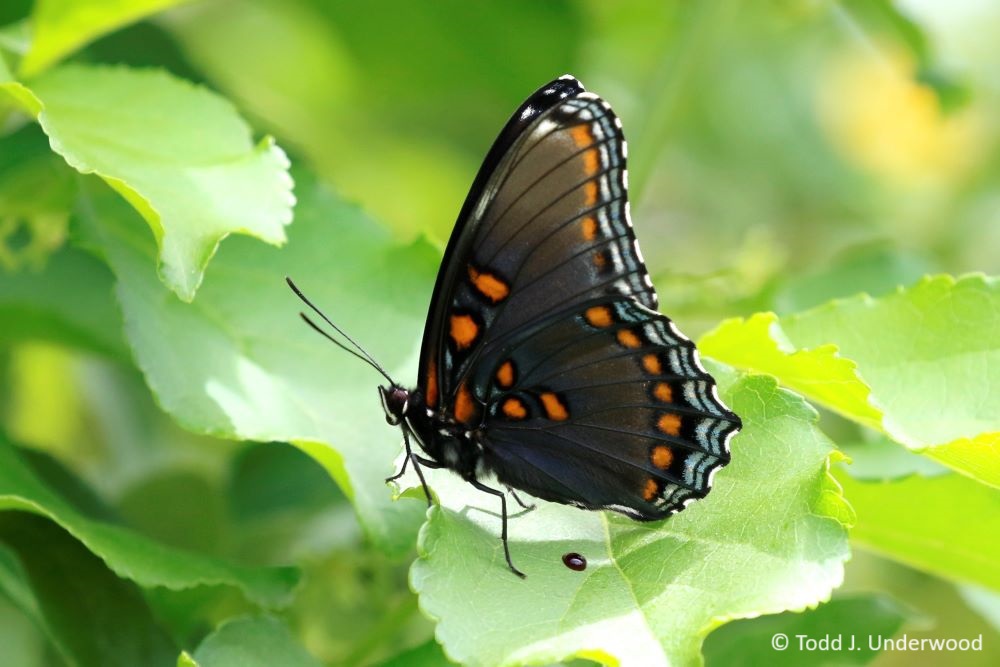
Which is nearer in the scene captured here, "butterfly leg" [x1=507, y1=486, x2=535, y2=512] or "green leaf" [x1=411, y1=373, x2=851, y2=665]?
"green leaf" [x1=411, y1=373, x2=851, y2=665]

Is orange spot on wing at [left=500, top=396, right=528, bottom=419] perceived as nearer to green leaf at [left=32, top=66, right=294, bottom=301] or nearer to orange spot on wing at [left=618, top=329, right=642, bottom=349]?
orange spot on wing at [left=618, top=329, right=642, bottom=349]

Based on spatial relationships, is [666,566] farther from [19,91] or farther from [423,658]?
[19,91]

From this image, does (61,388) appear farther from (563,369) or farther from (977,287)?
(977,287)

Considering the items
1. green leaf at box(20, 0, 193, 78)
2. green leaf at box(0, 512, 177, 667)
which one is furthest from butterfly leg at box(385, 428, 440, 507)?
green leaf at box(20, 0, 193, 78)

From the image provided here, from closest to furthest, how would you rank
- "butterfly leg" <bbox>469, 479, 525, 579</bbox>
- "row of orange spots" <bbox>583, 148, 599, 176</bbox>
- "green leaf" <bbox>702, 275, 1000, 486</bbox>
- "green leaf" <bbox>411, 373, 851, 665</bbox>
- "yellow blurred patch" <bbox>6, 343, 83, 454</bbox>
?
"green leaf" <bbox>411, 373, 851, 665</bbox>, "butterfly leg" <bbox>469, 479, 525, 579</bbox>, "green leaf" <bbox>702, 275, 1000, 486</bbox>, "row of orange spots" <bbox>583, 148, 599, 176</bbox>, "yellow blurred patch" <bbox>6, 343, 83, 454</bbox>

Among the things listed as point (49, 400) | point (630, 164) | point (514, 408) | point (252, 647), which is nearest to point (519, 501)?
point (514, 408)

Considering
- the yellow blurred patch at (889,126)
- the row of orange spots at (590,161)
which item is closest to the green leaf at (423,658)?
the row of orange spots at (590,161)

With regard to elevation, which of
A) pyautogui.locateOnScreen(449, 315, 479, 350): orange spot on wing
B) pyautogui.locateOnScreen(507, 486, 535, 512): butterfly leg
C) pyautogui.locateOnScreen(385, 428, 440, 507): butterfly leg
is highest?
pyautogui.locateOnScreen(449, 315, 479, 350): orange spot on wing

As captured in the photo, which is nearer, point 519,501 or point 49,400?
point 519,501

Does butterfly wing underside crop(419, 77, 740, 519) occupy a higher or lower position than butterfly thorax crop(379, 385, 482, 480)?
higher
